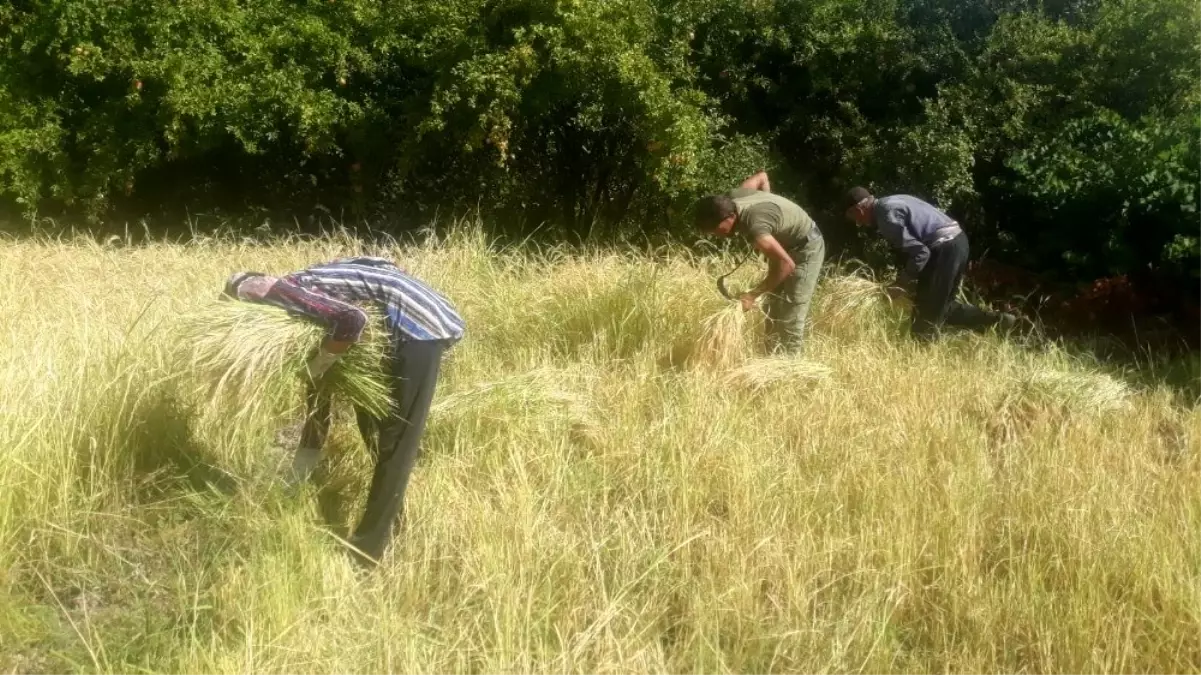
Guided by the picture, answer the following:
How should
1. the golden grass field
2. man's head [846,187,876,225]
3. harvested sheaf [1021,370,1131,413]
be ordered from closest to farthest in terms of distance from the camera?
the golden grass field → harvested sheaf [1021,370,1131,413] → man's head [846,187,876,225]

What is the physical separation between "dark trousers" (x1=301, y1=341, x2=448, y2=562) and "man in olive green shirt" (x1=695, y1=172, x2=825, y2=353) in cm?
256

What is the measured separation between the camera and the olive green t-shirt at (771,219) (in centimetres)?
602

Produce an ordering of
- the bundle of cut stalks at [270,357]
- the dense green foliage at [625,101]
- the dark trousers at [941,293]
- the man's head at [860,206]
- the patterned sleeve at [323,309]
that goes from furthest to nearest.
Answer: the dense green foliage at [625,101] → the man's head at [860,206] → the dark trousers at [941,293] → the bundle of cut stalks at [270,357] → the patterned sleeve at [323,309]

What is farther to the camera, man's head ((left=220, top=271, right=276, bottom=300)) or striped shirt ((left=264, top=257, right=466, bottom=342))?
man's head ((left=220, top=271, right=276, bottom=300))

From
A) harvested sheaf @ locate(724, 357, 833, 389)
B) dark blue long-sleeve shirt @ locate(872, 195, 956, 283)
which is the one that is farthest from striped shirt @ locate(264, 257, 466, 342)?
dark blue long-sleeve shirt @ locate(872, 195, 956, 283)

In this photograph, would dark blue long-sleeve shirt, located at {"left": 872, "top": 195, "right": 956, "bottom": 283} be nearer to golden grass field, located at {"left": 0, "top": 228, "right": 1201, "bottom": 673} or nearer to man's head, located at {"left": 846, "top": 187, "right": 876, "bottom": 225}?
man's head, located at {"left": 846, "top": 187, "right": 876, "bottom": 225}

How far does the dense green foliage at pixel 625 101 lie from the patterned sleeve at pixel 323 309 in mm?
5735

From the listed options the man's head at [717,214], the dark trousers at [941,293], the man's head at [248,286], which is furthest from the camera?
the dark trousers at [941,293]

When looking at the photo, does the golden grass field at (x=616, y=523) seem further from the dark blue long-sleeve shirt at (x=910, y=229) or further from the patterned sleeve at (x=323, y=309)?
the dark blue long-sleeve shirt at (x=910, y=229)

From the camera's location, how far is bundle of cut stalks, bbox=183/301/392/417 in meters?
3.66

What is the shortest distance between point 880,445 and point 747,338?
1.62m

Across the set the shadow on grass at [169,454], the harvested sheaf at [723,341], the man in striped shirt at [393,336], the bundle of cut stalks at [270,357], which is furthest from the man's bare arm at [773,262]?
the shadow on grass at [169,454]

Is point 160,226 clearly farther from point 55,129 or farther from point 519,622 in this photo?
point 519,622

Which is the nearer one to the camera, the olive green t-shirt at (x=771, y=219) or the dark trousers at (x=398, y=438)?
the dark trousers at (x=398, y=438)
